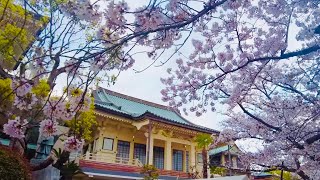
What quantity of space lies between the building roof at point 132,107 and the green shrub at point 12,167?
22.5 feet

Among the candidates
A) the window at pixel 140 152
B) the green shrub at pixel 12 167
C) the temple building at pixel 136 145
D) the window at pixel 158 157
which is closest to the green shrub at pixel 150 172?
the temple building at pixel 136 145

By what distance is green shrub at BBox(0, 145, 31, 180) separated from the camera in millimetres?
5648

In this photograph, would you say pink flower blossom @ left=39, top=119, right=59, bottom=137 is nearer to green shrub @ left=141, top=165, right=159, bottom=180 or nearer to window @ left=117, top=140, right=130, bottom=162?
green shrub @ left=141, top=165, right=159, bottom=180

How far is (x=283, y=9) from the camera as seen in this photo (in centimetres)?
418

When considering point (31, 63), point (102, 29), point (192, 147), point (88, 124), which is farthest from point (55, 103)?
point (192, 147)

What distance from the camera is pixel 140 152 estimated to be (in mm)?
15297

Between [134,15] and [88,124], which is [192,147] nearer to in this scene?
[88,124]

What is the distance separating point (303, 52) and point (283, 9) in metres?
0.84

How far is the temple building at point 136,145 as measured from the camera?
492 inches

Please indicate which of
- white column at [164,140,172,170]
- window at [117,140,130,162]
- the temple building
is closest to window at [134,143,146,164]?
the temple building

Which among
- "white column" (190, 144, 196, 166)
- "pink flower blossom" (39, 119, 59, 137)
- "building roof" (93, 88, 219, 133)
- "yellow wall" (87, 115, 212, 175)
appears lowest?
"pink flower blossom" (39, 119, 59, 137)

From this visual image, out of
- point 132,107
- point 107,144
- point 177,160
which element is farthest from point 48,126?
point 132,107

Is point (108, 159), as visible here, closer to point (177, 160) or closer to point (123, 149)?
point (123, 149)

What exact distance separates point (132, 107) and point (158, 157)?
3.82 metres
